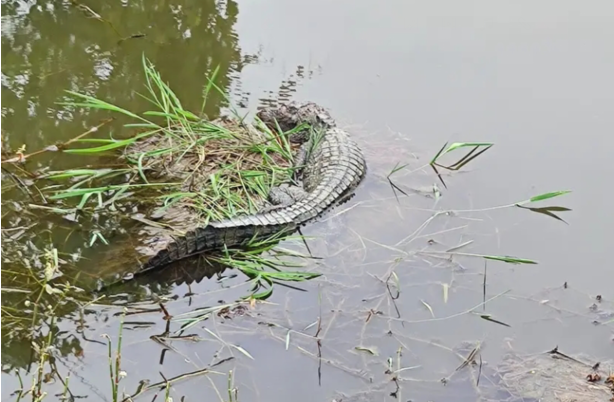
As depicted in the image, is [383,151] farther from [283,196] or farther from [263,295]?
[263,295]

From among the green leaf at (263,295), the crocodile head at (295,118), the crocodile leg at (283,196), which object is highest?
the crocodile head at (295,118)

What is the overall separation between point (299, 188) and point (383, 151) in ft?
2.99

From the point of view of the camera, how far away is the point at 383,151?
527cm

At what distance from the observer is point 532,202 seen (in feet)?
15.5

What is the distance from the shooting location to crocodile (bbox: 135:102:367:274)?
3902mm

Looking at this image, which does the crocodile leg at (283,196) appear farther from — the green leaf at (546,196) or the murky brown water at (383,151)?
the green leaf at (546,196)

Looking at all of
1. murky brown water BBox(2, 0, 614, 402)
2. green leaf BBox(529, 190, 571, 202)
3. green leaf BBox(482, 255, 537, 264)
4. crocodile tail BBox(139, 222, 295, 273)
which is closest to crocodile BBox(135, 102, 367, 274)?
crocodile tail BBox(139, 222, 295, 273)

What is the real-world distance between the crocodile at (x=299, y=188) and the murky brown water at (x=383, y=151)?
0.55ft

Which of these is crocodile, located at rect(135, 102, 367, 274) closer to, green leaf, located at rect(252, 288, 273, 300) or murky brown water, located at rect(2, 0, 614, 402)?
murky brown water, located at rect(2, 0, 614, 402)

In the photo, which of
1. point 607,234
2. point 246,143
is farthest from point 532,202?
point 246,143

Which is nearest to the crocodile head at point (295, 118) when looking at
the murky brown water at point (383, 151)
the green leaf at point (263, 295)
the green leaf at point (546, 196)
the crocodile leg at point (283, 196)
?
the murky brown water at point (383, 151)

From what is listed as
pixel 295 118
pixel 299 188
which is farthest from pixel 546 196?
pixel 295 118

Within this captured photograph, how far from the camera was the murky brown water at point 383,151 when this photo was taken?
3340 millimetres

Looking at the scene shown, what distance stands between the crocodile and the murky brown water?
168 mm
